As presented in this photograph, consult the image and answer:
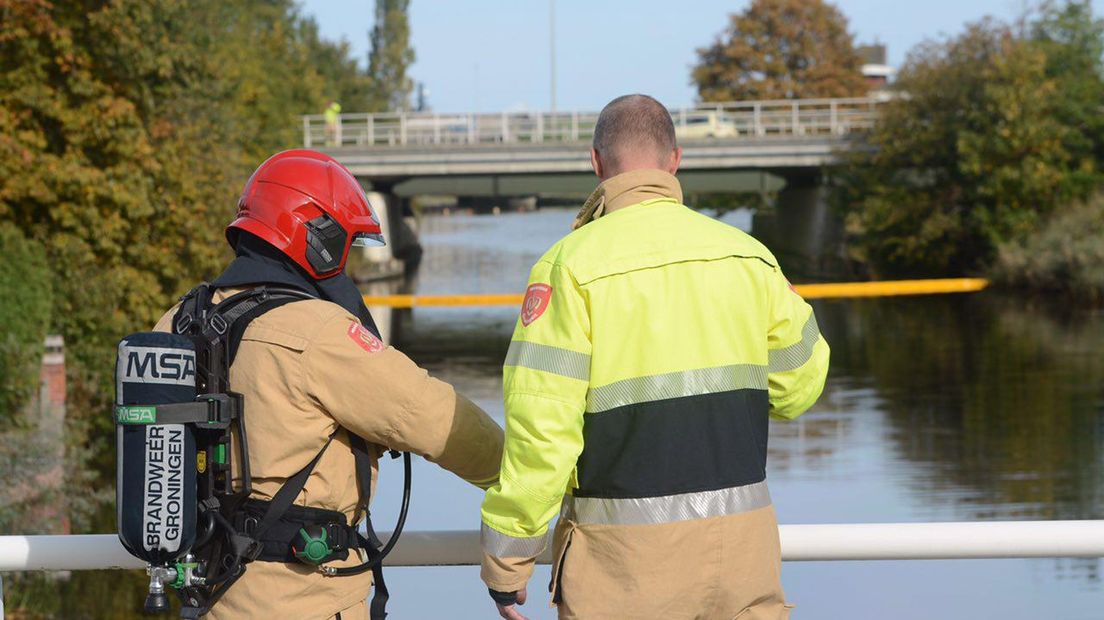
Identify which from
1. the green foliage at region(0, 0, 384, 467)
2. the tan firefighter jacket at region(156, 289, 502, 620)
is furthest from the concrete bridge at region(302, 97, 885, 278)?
the tan firefighter jacket at region(156, 289, 502, 620)

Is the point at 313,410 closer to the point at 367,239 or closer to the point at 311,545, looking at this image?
the point at 311,545

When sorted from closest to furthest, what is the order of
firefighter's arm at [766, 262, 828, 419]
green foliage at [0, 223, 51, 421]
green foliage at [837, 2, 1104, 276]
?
firefighter's arm at [766, 262, 828, 419] < green foliage at [0, 223, 51, 421] < green foliage at [837, 2, 1104, 276]

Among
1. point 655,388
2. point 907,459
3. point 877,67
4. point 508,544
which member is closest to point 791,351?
point 655,388

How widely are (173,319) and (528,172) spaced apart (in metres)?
42.1

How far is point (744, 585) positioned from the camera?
2.74 meters

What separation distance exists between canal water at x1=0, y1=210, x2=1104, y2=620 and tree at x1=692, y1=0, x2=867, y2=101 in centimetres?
3551

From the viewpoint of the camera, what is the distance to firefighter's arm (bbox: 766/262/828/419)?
2852mm

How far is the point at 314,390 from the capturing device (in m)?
2.80

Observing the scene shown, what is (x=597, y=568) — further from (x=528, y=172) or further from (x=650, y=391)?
(x=528, y=172)

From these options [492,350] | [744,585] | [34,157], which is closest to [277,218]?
[744,585]

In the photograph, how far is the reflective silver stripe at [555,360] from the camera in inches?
104

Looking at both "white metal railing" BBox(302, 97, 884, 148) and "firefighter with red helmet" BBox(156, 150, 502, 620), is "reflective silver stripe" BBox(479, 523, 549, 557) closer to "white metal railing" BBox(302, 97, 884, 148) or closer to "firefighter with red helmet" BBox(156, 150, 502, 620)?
"firefighter with red helmet" BBox(156, 150, 502, 620)

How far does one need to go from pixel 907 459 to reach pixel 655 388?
16693 millimetres

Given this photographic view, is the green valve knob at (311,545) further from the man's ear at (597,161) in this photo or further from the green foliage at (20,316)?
the green foliage at (20,316)
